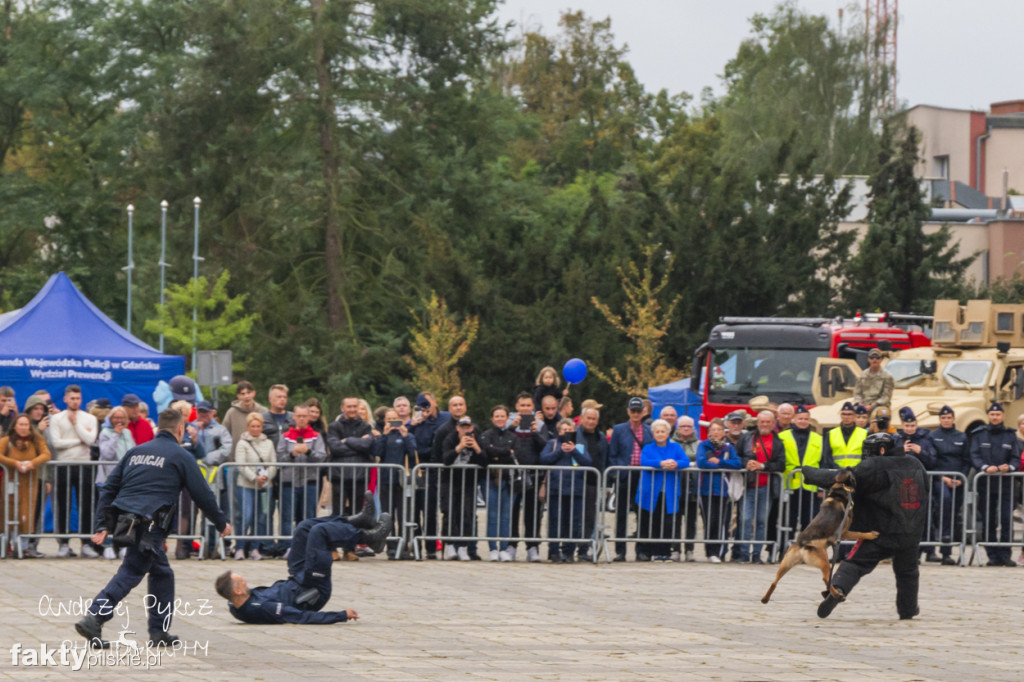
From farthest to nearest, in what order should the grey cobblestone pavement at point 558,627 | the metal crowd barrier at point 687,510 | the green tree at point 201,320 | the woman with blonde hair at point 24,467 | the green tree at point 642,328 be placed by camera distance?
the green tree at point 201,320
the green tree at point 642,328
the metal crowd barrier at point 687,510
the woman with blonde hair at point 24,467
the grey cobblestone pavement at point 558,627

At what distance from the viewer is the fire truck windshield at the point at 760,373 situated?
28.2 m

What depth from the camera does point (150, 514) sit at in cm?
1073

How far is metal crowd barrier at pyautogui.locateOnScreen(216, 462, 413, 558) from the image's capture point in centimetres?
1764

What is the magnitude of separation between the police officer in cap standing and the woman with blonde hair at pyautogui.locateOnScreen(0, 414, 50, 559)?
8669 millimetres

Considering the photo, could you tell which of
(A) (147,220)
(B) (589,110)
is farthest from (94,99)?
(B) (589,110)

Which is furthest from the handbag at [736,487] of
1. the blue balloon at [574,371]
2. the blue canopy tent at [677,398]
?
the blue canopy tent at [677,398]

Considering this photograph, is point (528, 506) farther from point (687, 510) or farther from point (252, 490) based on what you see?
point (252, 490)

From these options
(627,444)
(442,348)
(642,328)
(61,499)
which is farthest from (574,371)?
(442,348)

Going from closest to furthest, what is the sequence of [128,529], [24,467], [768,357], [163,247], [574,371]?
[128,529]
[24,467]
[574,371]
[768,357]
[163,247]

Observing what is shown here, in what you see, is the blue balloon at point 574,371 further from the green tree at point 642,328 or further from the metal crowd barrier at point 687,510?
the green tree at point 642,328

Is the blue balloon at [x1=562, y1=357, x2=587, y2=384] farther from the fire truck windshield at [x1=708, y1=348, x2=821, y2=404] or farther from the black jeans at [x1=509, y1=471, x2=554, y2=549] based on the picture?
the black jeans at [x1=509, y1=471, x2=554, y2=549]

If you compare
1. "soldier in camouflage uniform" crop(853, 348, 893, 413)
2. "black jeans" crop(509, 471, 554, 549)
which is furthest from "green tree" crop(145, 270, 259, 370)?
"black jeans" crop(509, 471, 554, 549)

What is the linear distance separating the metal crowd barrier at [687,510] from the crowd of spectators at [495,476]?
0.02 m

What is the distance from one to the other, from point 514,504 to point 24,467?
5.24 m
